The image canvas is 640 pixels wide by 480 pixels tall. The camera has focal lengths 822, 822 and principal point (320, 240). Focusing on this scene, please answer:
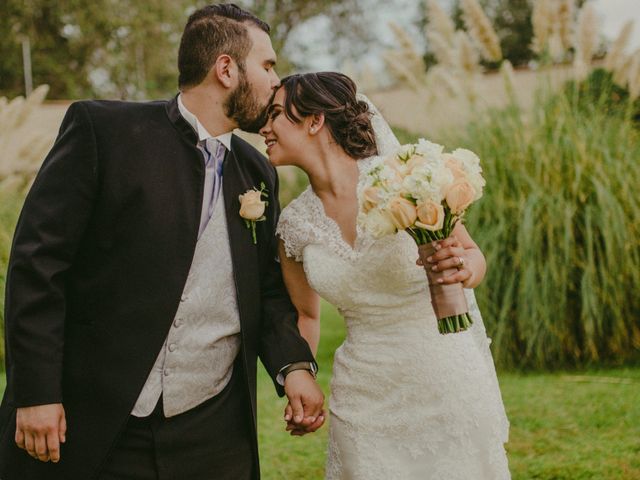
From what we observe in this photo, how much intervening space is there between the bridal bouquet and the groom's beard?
0.58 metres

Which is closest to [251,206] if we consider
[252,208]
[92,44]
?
[252,208]

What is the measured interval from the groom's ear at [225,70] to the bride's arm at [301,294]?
70 cm

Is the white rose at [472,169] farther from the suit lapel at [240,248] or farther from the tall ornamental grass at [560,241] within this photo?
the tall ornamental grass at [560,241]

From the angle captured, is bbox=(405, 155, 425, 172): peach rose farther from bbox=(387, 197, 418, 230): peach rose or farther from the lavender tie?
the lavender tie

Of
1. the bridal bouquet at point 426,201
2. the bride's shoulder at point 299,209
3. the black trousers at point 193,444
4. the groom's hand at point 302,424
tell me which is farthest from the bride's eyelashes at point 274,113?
the groom's hand at point 302,424

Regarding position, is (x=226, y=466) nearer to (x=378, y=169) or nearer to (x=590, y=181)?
(x=378, y=169)

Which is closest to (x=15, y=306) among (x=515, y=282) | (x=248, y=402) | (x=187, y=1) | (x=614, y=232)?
(x=248, y=402)

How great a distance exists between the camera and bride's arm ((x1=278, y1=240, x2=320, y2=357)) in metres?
3.38

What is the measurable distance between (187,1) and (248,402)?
2484 cm

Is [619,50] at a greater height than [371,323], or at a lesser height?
greater

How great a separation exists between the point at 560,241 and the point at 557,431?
6.24 ft

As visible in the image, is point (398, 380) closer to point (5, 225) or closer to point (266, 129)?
point (266, 129)

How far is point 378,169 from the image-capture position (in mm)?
2877

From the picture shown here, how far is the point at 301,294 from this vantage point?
338 centimetres
